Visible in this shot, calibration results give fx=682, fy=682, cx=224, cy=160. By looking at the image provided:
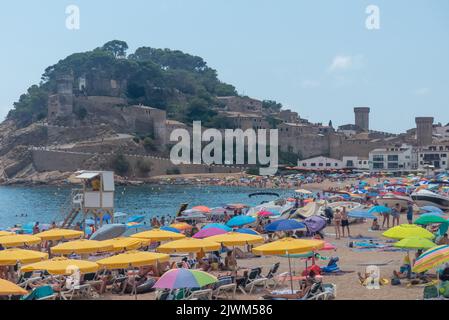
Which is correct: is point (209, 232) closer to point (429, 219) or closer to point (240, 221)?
point (240, 221)

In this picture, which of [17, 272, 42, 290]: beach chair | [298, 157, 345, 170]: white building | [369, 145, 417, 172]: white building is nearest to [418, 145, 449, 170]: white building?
[369, 145, 417, 172]: white building

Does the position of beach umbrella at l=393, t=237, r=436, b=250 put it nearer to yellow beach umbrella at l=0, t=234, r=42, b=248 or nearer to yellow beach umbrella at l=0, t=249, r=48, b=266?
yellow beach umbrella at l=0, t=249, r=48, b=266

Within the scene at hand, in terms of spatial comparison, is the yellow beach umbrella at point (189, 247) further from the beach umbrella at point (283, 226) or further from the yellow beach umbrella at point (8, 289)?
the yellow beach umbrella at point (8, 289)

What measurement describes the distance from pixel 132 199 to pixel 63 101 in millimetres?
32369

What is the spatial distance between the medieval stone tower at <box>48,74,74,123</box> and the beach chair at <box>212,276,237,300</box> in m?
75.9

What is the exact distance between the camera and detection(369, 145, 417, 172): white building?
83.8 metres

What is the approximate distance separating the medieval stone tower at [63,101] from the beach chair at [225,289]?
75906 millimetres

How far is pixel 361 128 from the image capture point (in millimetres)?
115750

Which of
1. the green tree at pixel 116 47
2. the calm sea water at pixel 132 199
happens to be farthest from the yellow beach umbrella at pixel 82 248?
the green tree at pixel 116 47

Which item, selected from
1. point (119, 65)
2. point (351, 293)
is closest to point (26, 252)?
point (351, 293)

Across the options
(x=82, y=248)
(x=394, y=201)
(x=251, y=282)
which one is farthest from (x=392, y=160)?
(x=251, y=282)

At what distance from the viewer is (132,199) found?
58469mm

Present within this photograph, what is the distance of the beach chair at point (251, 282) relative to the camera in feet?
42.6

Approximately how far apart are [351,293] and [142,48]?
12851 cm
